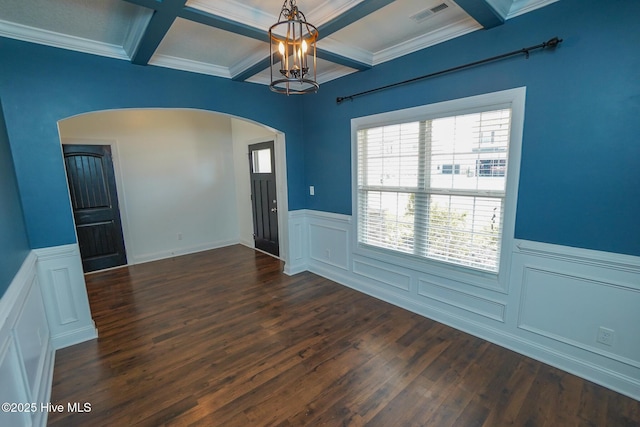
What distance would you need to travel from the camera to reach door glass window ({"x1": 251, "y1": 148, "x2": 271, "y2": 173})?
5047mm

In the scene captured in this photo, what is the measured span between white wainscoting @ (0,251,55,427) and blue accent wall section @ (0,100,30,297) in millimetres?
82

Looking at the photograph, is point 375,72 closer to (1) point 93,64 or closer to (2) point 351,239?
(2) point 351,239

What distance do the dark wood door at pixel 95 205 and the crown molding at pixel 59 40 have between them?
7.87 feet

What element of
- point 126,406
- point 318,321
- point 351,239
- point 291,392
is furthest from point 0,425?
point 351,239

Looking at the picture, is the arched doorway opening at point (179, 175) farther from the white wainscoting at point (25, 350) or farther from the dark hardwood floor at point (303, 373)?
the white wainscoting at point (25, 350)

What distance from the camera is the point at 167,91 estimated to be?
3146 millimetres

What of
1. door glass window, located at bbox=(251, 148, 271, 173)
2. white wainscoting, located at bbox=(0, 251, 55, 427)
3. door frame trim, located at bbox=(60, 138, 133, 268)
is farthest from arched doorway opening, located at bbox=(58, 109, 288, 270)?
white wainscoting, located at bbox=(0, 251, 55, 427)

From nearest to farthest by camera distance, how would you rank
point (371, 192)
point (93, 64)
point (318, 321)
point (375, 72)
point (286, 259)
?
point (93, 64) < point (318, 321) < point (375, 72) < point (371, 192) < point (286, 259)

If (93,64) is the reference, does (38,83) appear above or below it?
below

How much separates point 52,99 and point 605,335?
16.2 feet

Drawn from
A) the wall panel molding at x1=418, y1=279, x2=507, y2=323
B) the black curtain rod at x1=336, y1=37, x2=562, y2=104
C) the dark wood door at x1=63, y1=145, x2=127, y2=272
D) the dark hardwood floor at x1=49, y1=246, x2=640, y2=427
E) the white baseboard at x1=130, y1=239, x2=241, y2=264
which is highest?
Result: the black curtain rod at x1=336, y1=37, x2=562, y2=104

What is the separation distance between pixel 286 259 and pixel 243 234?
2048 millimetres

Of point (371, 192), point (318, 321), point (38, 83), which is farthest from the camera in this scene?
point (371, 192)

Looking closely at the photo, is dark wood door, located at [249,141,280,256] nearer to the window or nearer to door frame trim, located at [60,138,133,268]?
the window
